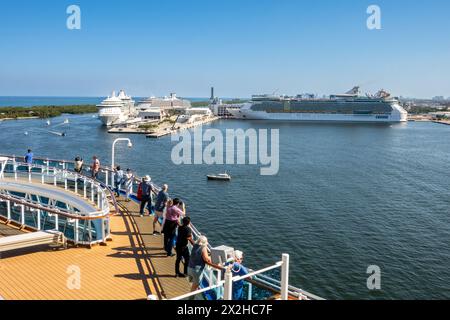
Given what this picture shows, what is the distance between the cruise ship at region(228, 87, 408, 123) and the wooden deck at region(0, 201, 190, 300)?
105592 millimetres

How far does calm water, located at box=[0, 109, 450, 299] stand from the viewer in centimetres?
1473

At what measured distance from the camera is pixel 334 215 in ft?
71.1

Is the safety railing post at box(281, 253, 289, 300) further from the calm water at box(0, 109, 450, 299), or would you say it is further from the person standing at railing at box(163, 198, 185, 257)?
the calm water at box(0, 109, 450, 299)

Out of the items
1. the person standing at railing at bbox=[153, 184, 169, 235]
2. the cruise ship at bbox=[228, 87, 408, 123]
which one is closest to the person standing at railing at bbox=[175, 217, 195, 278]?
the person standing at railing at bbox=[153, 184, 169, 235]

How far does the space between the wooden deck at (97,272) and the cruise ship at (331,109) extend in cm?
10559

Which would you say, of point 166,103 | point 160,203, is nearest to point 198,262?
point 160,203

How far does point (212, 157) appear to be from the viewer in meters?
43.1

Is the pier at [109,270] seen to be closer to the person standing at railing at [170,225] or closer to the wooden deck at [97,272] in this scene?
the wooden deck at [97,272]

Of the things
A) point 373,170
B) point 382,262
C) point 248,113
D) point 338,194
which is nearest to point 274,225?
point 382,262

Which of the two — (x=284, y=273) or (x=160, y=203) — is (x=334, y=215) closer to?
(x=160, y=203)

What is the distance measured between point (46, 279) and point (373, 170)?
34.2 metres

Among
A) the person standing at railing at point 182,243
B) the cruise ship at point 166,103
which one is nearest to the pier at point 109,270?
the person standing at railing at point 182,243

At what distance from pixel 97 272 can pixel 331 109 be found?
109m

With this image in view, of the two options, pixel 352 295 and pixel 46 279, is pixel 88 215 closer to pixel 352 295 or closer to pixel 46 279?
pixel 46 279
